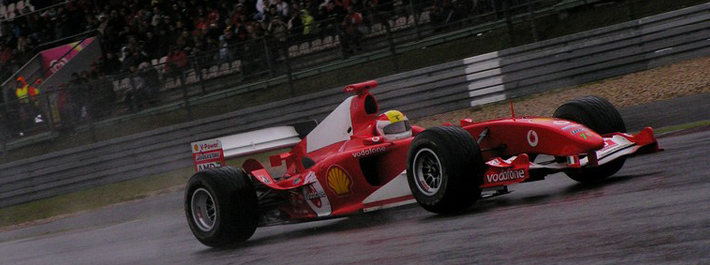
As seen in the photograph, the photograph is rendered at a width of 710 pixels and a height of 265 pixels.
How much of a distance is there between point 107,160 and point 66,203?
4.93 ft

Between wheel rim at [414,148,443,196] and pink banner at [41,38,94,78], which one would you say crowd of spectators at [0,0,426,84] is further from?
wheel rim at [414,148,443,196]

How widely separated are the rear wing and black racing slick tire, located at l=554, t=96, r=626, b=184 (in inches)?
105

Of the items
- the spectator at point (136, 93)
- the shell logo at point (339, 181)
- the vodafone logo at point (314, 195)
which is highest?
the spectator at point (136, 93)

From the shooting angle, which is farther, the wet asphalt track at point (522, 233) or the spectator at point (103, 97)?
the spectator at point (103, 97)

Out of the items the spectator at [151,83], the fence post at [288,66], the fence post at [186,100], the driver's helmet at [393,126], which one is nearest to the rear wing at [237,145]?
the driver's helmet at [393,126]

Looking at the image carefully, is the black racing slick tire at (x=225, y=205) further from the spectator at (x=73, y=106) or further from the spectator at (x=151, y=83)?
the spectator at (x=73, y=106)

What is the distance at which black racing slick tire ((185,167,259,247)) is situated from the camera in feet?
28.5

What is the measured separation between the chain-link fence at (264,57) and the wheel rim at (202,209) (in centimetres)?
1033

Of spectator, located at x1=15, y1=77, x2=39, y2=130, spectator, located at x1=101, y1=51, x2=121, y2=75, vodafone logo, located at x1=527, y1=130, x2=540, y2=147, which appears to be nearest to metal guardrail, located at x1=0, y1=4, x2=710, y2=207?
spectator, located at x1=15, y1=77, x2=39, y2=130

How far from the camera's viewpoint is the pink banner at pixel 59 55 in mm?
27531

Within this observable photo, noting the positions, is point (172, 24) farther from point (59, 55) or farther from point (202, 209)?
point (202, 209)

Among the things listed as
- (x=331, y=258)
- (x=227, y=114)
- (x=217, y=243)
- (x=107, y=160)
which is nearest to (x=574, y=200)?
(x=331, y=258)

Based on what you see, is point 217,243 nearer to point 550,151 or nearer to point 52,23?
point 550,151

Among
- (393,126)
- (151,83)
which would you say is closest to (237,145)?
(393,126)
